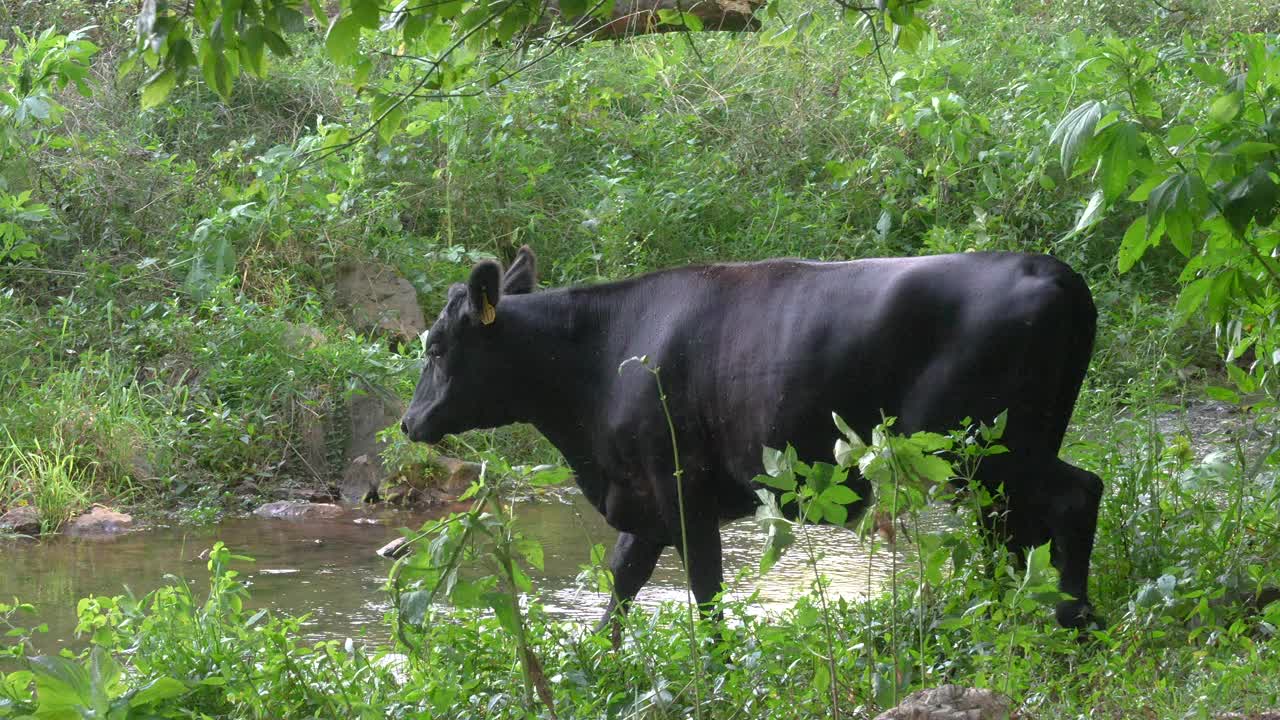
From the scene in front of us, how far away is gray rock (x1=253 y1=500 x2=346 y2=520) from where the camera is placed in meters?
8.90

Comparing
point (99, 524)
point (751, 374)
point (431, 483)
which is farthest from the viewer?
point (431, 483)

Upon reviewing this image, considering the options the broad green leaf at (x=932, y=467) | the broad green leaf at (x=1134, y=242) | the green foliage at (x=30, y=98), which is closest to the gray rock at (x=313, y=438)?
the green foliage at (x=30, y=98)

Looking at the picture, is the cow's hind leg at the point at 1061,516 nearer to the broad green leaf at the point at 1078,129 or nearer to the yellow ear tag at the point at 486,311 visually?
the broad green leaf at the point at 1078,129

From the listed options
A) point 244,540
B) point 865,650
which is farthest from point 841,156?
point 865,650

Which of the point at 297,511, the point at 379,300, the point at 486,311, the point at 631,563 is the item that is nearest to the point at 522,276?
the point at 486,311

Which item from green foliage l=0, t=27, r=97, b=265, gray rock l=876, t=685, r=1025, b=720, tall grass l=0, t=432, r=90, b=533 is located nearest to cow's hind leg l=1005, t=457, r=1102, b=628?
gray rock l=876, t=685, r=1025, b=720

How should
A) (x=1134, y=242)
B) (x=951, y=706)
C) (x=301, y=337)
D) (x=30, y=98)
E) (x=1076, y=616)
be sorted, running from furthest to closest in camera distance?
(x=301, y=337) < (x=30, y=98) < (x=1076, y=616) < (x=1134, y=242) < (x=951, y=706)

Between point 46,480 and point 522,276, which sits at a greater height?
point 522,276

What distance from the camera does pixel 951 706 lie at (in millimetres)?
3111

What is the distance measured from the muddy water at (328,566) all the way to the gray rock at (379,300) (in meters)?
2.20

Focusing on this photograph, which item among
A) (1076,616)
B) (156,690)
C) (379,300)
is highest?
(156,690)

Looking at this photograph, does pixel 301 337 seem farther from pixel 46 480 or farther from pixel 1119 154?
pixel 1119 154

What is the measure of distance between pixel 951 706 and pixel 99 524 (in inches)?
Result: 255

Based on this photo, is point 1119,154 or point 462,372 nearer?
point 1119,154
